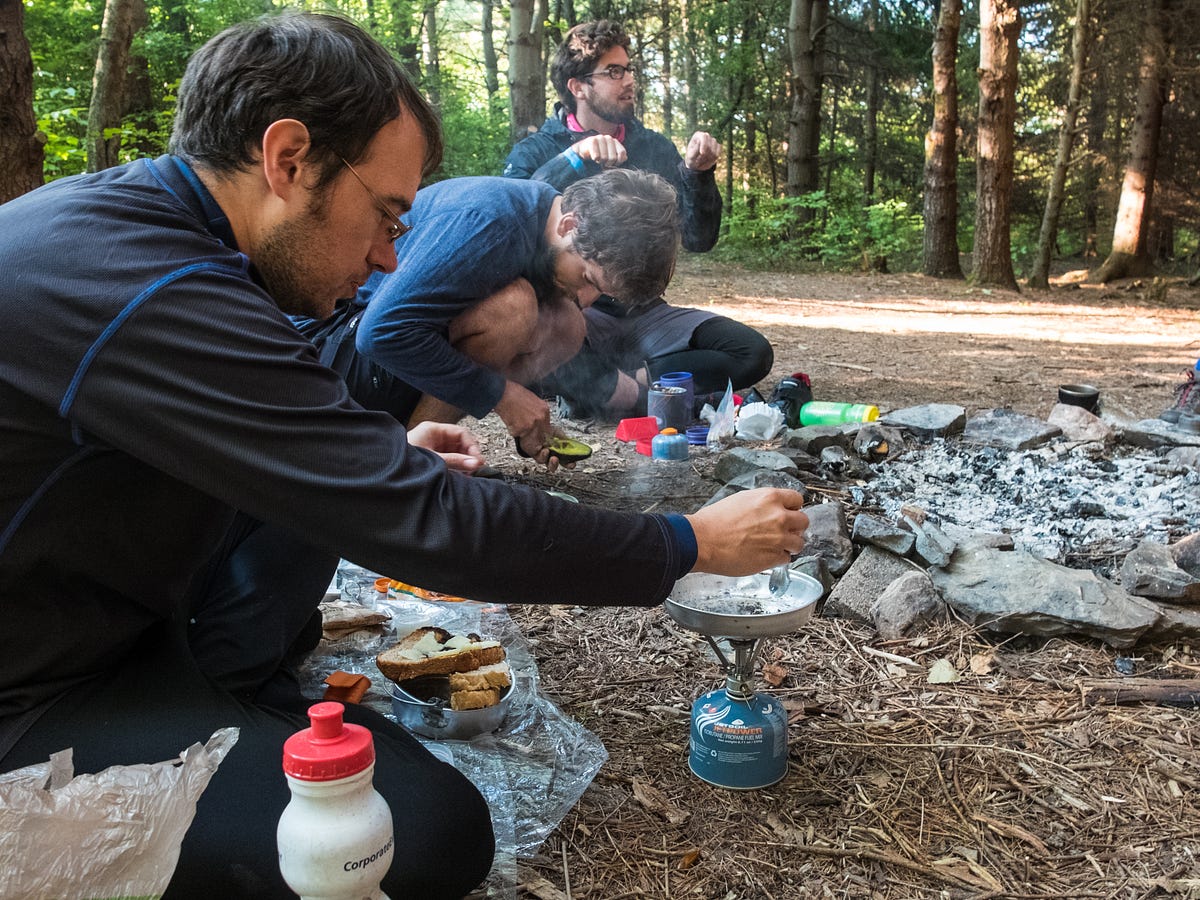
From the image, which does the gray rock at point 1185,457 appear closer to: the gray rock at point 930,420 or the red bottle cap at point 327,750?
the gray rock at point 930,420

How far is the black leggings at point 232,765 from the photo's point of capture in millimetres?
1359

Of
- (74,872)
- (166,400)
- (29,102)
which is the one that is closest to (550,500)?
(166,400)

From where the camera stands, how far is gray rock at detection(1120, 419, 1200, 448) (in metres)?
4.03

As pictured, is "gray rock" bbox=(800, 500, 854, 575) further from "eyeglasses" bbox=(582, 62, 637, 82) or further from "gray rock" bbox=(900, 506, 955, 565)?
"eyeglasses" bbox=(582, 62, 637, 82)

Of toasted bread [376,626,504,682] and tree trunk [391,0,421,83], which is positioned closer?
toasted bread [376,626,504,682]

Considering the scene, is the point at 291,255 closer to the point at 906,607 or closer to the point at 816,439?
the point at 906,607

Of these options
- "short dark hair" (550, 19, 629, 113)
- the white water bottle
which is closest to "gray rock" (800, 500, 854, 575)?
the white water bottle

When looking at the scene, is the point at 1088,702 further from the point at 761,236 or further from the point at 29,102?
the point at 761,236

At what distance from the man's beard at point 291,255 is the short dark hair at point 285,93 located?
0.07m

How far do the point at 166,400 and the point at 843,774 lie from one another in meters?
1.63

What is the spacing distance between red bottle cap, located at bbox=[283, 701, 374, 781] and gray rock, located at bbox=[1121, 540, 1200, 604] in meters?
2.45

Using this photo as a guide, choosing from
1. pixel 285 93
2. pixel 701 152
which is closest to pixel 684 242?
pixel 701 152

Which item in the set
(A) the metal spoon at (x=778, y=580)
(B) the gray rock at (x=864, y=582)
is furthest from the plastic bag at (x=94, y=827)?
(B) the gray rock at (x=864, y=582)

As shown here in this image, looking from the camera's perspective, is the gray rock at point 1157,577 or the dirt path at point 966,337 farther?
the dirt path at point 966,337
